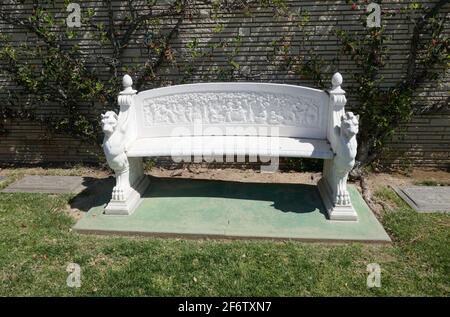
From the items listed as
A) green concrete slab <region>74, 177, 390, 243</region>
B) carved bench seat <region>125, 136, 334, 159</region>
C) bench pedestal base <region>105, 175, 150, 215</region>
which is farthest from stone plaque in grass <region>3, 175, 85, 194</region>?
carved bench seat <region>125, 136, 334, 159</region>

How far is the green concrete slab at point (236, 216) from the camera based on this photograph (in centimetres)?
355

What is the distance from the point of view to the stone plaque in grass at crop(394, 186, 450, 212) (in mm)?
4062

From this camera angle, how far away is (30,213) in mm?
4066

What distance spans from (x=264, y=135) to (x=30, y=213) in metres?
2.66

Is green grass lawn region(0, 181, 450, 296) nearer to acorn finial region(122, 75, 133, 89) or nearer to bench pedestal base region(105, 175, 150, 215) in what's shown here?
bench pedestal base region(105, 175, 150, 215)

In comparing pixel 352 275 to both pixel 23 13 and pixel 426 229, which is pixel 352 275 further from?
pixel 23 13

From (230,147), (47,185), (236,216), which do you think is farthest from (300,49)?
(47,185)

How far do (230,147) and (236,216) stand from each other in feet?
2.33

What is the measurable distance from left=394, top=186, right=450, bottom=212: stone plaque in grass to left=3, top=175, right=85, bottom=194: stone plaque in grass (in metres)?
3.82

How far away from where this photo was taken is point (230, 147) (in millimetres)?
3992

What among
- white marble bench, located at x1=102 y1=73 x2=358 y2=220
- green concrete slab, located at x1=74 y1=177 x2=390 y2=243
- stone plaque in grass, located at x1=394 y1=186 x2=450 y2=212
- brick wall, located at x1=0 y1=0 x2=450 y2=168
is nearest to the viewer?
green concrete slab, located at x1=74 y1=177 x2=390 y2=243

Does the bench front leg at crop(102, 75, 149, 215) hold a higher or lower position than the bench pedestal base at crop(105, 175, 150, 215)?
higher

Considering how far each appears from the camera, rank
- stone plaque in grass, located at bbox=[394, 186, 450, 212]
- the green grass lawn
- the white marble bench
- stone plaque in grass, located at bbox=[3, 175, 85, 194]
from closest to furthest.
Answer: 1. the green grass lawn
2. the white marble bench
3. stone plaque in grass, located at bbox=[394, 186, 450, 212]
4. stone plaque in grass, located at bbox=[3, 175, 85, 194]

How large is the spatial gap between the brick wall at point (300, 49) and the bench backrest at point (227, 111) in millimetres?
831
